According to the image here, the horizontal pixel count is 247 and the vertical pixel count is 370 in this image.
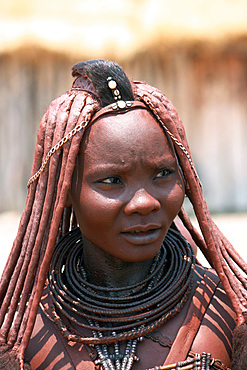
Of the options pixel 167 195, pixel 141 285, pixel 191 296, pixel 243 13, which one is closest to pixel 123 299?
pixel 141 285

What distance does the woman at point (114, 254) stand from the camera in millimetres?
1823

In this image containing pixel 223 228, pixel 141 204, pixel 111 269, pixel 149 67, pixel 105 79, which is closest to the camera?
pixel 141 204

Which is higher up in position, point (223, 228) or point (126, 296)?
point (223, 228)

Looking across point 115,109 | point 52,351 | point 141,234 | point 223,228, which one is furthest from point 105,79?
point 223,228

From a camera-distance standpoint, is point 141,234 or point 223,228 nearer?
point 141,234

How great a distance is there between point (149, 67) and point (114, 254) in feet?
15.8

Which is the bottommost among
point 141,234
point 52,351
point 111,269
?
point 52,351

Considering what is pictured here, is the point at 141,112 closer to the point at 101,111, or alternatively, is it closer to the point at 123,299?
the point at 101,111

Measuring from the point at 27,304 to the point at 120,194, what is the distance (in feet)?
1.59

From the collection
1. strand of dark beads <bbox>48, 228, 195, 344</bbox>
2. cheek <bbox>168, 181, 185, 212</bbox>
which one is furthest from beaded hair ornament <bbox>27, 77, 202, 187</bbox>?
strand of dark beads <bbox>48, 228, 195, 344</bbox>

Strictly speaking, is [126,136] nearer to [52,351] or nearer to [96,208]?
[96,208]

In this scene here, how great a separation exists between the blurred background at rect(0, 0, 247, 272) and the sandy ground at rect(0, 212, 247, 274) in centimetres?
1

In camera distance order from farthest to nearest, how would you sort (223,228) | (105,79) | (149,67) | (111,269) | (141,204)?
(149,67)
(223,228)
(111,269)
(105,79)
(141,204)

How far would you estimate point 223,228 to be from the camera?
6.33 meters
